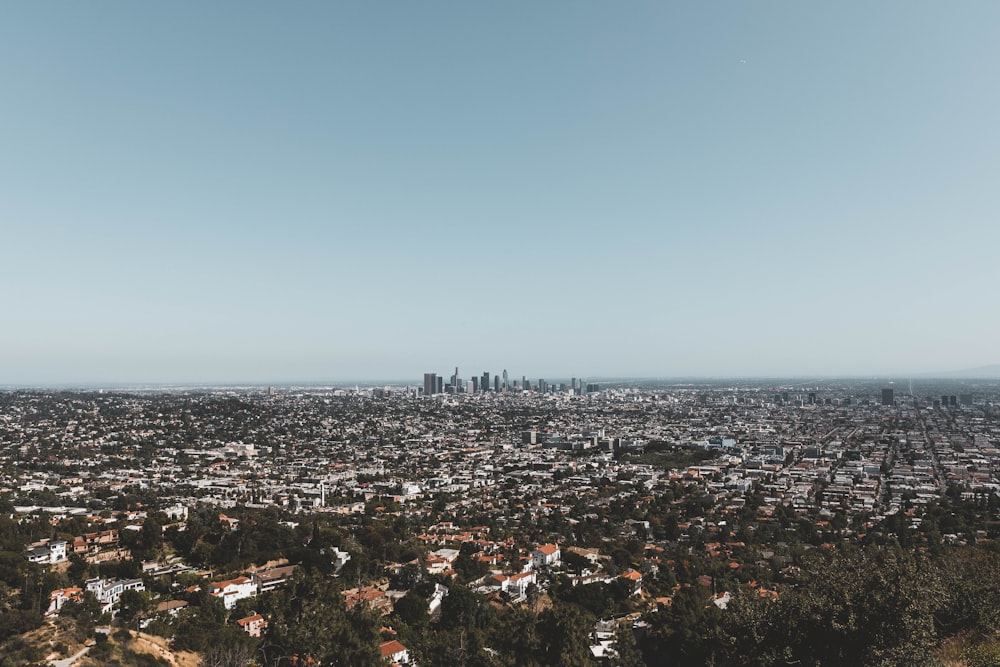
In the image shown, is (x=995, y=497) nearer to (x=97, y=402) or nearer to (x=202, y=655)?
(x=202, y=655)

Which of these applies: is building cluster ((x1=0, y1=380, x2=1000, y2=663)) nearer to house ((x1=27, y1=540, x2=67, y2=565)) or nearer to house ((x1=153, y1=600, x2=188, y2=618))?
house ((x1=27, y1=540, x2=67, y2=565))

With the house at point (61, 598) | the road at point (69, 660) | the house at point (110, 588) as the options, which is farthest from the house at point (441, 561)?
the road at point (69, 660)

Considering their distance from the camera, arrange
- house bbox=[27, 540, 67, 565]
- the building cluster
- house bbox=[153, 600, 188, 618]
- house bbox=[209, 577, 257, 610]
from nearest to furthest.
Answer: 1. house bbox=[153, 600, 188, 618]
2. house bbox=[209, 577, 257, 610]
3. house bbox=[27, 540, 67, 565]
4. the building cluster

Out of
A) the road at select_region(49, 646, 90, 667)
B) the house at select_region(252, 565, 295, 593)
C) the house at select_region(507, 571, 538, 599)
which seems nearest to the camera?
the road at select_region(49, 646, 90, 667)

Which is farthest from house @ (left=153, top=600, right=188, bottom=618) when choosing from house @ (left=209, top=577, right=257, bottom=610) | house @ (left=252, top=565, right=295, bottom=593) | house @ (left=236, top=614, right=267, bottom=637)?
house @ (left=252, top=565, right=295, bottom=593)

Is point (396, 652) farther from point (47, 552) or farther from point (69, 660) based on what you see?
point (47, 552)

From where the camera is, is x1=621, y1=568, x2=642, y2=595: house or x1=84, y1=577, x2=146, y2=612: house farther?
x1=621, y1=568, x2=642, y2=595: house

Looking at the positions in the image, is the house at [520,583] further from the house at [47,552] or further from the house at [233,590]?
the house at [47,552]

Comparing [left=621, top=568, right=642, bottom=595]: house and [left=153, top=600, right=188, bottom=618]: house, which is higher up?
[left=153, top=600, right=188, bottom=618]: house
